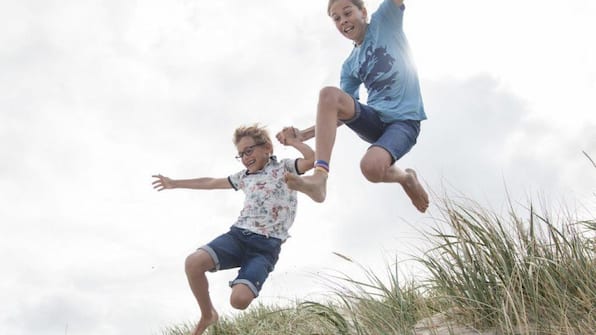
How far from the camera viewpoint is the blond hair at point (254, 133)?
6004mm

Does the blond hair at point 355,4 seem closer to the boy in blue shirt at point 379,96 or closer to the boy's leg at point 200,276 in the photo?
the boy in blue shirt at point 379,96

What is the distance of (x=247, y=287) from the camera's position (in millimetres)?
5352

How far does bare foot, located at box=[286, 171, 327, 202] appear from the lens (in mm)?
4004

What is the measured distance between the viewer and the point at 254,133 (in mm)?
6004

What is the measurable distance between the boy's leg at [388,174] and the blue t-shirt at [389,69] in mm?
427

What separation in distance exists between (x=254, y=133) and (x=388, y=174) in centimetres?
154

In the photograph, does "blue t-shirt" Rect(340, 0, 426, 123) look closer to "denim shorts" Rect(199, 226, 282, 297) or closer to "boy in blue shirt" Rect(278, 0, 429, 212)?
"boy in blue shirt" Rect(278, 0, 429, 212)

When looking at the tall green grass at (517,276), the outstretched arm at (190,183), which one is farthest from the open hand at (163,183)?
the tall green grass at (517,276)

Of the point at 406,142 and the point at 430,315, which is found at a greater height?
the point at 406,142

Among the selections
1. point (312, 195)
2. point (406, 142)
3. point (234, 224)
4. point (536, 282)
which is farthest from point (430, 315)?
point (234, 224)

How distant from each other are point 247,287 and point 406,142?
1.79 m

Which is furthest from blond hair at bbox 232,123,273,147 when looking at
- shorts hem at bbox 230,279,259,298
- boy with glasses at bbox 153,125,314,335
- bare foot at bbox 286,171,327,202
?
bare foot at bbox 286,171,327,202

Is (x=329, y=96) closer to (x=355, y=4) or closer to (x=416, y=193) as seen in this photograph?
(x=355, y=4)

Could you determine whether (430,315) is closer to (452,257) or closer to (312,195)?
(452,257)
